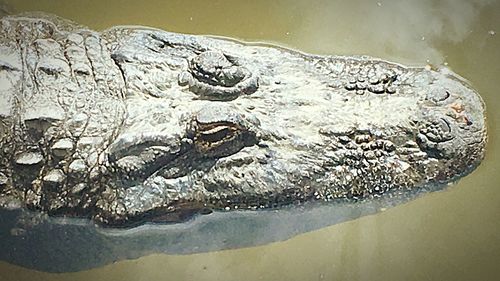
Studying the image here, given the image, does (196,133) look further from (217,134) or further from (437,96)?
(437,96)

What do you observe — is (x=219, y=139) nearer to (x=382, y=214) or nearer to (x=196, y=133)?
(x=196, y=133)

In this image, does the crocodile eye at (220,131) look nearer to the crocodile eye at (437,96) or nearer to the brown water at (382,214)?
the brown water at (382,214)

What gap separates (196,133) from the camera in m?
2.43

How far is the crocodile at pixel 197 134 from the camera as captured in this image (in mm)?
2467

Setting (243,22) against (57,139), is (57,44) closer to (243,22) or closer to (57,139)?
(57,139)

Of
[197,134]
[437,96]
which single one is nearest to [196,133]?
[197,134]

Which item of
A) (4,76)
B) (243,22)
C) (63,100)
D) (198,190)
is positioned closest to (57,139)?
(63,100)

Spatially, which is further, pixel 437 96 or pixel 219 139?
pixel 437 96

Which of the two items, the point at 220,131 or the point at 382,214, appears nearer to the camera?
the point at 220,131

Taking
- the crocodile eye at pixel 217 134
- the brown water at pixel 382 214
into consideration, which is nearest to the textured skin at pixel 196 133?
the crocodile eye at pixel 217 134

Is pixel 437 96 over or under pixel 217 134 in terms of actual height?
over

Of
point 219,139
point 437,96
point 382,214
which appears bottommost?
point 382,214

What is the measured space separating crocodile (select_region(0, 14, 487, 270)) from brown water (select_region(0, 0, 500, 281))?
128mm

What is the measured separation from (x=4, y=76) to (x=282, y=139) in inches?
40.9
